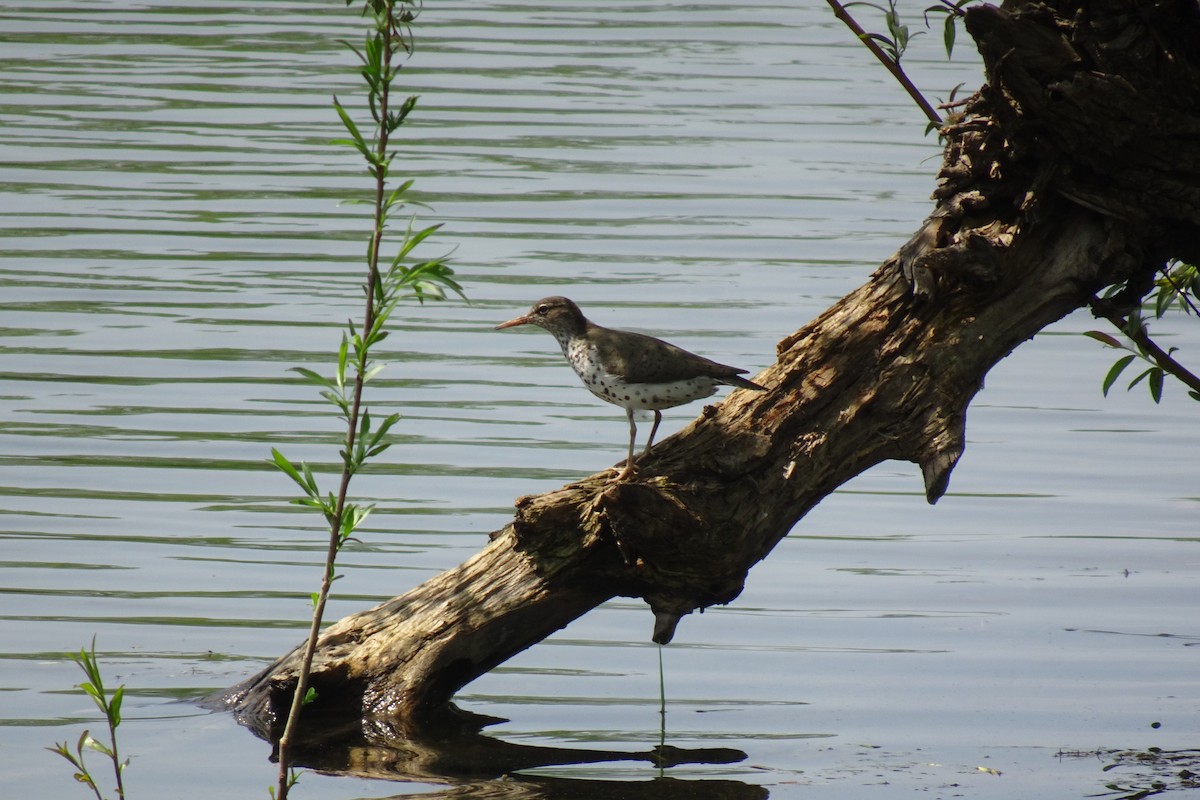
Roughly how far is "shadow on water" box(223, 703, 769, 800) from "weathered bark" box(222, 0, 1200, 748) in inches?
18.1

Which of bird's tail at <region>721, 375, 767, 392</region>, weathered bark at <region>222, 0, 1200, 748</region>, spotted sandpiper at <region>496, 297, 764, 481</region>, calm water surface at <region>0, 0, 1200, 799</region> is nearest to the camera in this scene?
weathered bark at <region>222, 0, 1200, 748</region>

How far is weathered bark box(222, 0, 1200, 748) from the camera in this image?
5238 mm

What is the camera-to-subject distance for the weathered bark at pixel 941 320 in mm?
5238

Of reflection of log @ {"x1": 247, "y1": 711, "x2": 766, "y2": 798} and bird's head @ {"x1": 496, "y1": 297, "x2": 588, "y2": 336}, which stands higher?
bird's head @ {"x1": 496, "y1": 297, "x2": 588, "y2": 336}

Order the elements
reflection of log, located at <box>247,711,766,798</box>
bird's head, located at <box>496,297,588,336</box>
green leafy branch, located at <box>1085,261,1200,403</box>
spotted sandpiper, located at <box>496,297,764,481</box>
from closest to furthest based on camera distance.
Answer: green leafy branch, located at <box>1085,261,1200,403</box> → reflection of log, located at <box>247,711,766,798</box> → spotted sandpiper, located at <box>496,297,764,481</box> → bird's head, located at <box>496,297,588,336</box>

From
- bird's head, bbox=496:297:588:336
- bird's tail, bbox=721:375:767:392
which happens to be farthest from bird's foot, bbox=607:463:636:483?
bird's head, bbox=496:297:588:336

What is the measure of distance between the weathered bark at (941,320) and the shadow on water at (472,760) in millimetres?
459

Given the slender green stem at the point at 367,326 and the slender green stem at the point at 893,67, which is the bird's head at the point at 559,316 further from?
the slender green stem at the point at 367,326

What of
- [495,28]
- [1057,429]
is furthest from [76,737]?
[495,28]

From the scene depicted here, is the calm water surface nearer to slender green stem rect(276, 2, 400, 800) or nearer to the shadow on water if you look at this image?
the shadow on water

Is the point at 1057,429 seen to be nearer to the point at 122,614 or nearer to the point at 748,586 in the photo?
the point at 748,586

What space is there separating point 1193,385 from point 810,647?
2332 millimetres

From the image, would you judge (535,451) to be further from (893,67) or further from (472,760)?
(893,67)

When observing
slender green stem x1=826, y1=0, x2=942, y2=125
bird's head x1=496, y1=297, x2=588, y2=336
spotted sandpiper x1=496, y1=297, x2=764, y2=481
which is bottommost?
spotted sandpiper x1=496, y1=297, x2=764, y2=481
